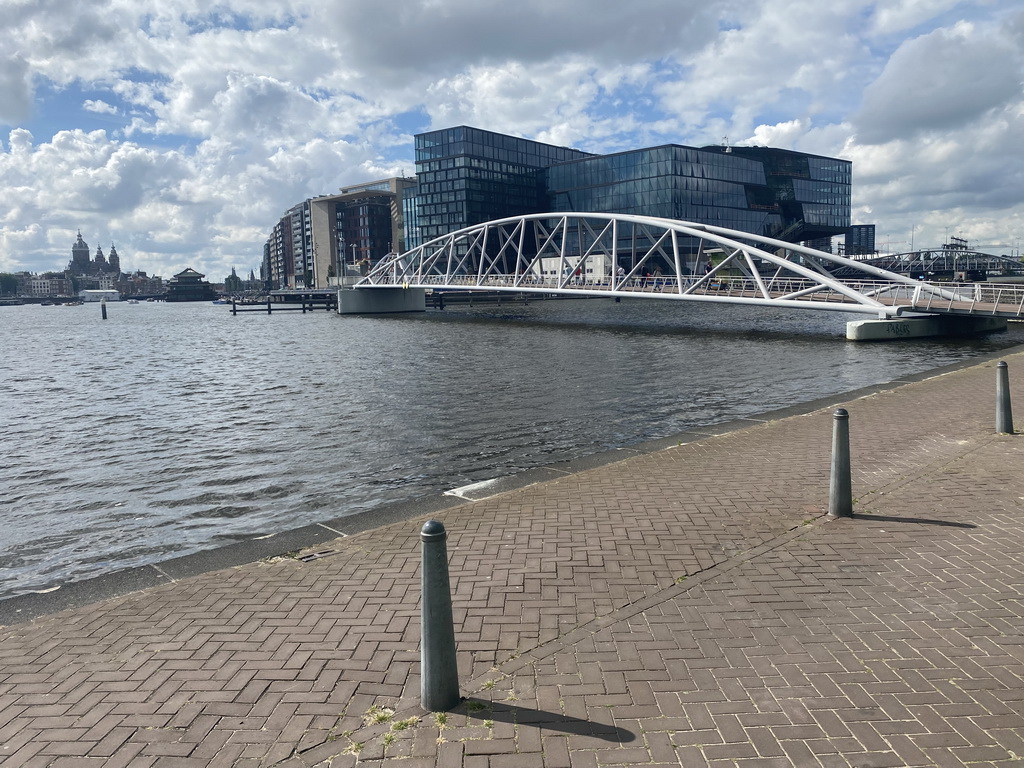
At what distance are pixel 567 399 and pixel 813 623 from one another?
1571cm

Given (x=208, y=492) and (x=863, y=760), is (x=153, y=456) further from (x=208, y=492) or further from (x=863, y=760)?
(x=863, y=760)

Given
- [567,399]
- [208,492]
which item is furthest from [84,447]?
[567,399]

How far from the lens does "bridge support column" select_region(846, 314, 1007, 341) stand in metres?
38.9

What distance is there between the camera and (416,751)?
3.58 metres

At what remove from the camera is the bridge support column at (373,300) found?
95.5m

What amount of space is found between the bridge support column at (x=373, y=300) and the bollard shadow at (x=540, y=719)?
93.5 metres

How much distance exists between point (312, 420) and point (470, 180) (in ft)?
344

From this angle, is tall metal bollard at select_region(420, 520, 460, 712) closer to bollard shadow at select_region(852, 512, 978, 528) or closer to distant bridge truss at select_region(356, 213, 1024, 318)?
bollard shadow at select_region(852, 512, 978, 528)

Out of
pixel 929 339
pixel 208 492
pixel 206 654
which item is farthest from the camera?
pixel 929 339

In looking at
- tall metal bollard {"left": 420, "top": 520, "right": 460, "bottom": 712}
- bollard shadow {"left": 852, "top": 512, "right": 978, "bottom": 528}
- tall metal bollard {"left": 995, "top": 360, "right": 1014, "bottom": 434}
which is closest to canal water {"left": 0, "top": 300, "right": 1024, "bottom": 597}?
tall metal bollard {"left": 420, "top": 520, "right": 460, "bottom": 712}

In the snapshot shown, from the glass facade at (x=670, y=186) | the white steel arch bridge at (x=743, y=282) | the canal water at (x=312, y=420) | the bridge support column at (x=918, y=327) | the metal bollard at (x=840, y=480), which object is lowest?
the canal water at (x=312, y=420)

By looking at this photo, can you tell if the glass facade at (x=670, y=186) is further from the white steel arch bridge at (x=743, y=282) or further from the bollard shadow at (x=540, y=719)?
the bollard shadow at (x=540, y=719)

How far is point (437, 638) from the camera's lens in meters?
3.91

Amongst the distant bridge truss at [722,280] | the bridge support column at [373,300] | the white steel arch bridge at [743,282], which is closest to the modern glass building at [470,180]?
the distant bridge truss at [722,280]
